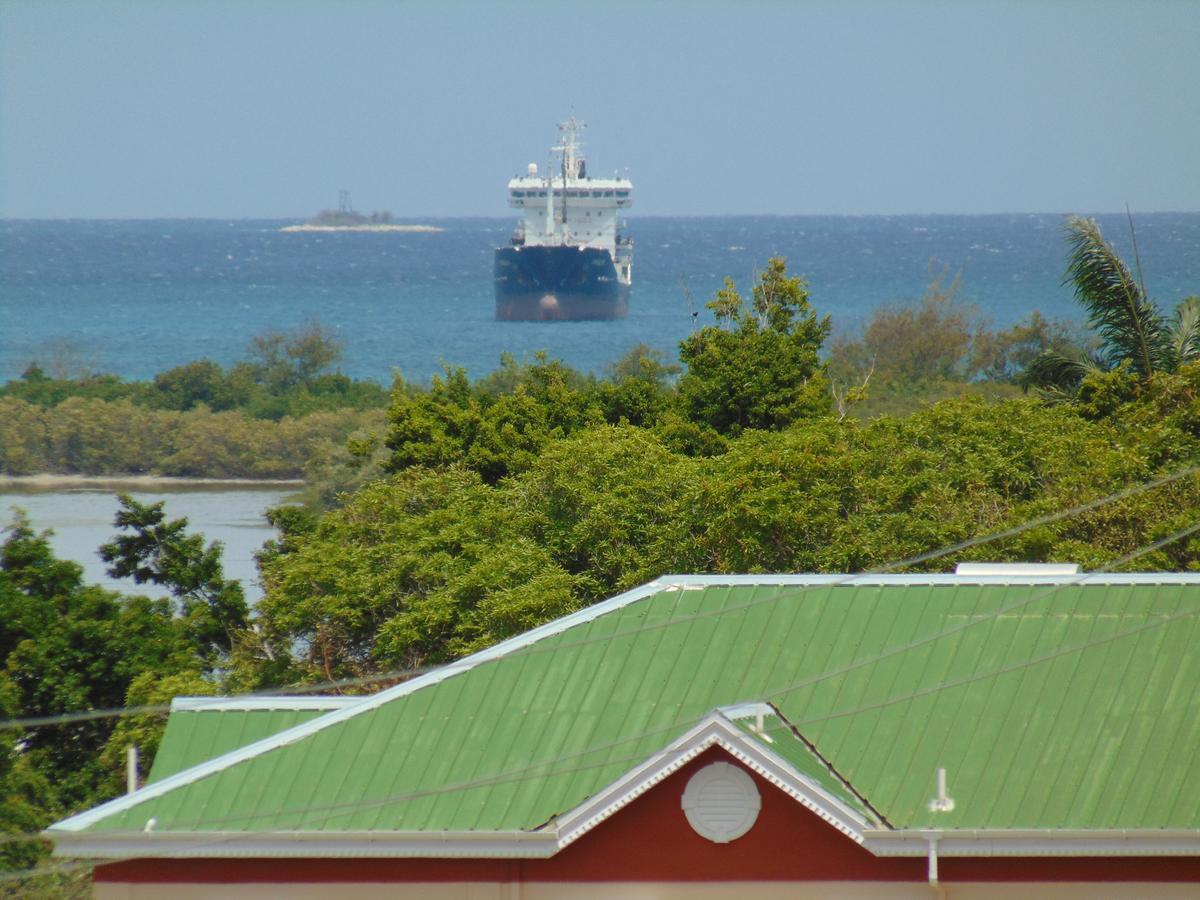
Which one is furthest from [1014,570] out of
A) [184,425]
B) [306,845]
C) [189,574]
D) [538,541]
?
[184,425]

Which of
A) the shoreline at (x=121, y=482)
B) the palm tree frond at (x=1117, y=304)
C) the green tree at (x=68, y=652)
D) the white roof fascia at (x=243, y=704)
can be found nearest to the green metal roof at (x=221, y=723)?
the white roof fascia at (x=243, y=704)

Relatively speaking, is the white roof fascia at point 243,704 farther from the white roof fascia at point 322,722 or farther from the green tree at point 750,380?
the green tree at point 750,380

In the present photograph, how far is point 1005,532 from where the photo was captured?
23062 millimetres

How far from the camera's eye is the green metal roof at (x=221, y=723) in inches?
620

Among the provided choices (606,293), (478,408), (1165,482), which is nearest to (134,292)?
(606,293)

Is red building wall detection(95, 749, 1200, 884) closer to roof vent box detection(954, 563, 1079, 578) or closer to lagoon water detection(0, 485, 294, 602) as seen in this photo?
roof vent box detection(954, 563, 1079, 578)

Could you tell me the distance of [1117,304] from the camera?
106ft

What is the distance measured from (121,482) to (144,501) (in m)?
4.19

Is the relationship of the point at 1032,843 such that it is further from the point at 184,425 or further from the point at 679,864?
the point at 184,425

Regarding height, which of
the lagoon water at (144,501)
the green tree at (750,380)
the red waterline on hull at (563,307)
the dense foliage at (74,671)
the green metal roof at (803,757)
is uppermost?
the green metal roof at (803,757)

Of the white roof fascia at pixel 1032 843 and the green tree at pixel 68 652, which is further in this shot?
the green tree at pixel 68 652

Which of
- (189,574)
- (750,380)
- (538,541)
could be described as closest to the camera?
(538,541)

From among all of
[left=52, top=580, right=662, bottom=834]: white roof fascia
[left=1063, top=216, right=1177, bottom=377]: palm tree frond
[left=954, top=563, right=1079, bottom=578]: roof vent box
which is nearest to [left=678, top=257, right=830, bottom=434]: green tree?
[left=1063, top=216, right=1177, bottom=377]: palm tree frond

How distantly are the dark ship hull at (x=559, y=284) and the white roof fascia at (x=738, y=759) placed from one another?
433ft
